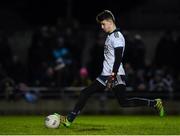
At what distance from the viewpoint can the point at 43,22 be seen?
30.2 m

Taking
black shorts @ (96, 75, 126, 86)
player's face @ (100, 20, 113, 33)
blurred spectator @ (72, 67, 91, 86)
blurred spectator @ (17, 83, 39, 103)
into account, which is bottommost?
blurred spectator @ (17, 83, 39, 103)

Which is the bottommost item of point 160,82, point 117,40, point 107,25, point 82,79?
point 160,82

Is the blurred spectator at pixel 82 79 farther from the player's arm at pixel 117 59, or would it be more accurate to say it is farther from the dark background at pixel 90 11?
the player's arm at pixel 117 59

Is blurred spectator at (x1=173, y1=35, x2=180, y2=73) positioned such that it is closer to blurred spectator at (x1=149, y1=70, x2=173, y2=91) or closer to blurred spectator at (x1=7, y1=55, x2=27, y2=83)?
blurred spectator at (x1=149, y1=70, x2=173, y2=91)

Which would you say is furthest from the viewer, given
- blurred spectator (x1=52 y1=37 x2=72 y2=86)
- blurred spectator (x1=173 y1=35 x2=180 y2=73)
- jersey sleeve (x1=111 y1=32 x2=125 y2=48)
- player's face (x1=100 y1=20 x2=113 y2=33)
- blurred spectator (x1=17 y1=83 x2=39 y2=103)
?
blurred spectator (x1=173 y1=35 x2=180 y2=73)

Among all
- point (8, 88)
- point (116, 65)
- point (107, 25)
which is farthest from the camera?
point (8, 88)

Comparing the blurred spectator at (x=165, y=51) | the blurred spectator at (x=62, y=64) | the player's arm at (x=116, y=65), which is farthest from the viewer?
the blurred spectator at (x=165, y=51)

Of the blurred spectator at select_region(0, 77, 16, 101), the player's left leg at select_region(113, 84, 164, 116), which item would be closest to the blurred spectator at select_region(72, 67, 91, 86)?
the blurred spectator at select_region(0, 77, 16, 101)

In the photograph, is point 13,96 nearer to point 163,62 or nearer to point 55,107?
point 55,107

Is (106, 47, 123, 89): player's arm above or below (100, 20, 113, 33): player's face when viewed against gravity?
below

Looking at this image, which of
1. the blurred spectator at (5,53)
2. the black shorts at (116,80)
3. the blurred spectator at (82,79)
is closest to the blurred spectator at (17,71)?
the blurred spectator at (5,53)

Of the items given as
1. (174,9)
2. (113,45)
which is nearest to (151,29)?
(174,9)

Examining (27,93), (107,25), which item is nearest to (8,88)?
(27,93)

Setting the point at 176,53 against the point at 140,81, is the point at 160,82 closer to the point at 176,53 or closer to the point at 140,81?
the point at 140,81
